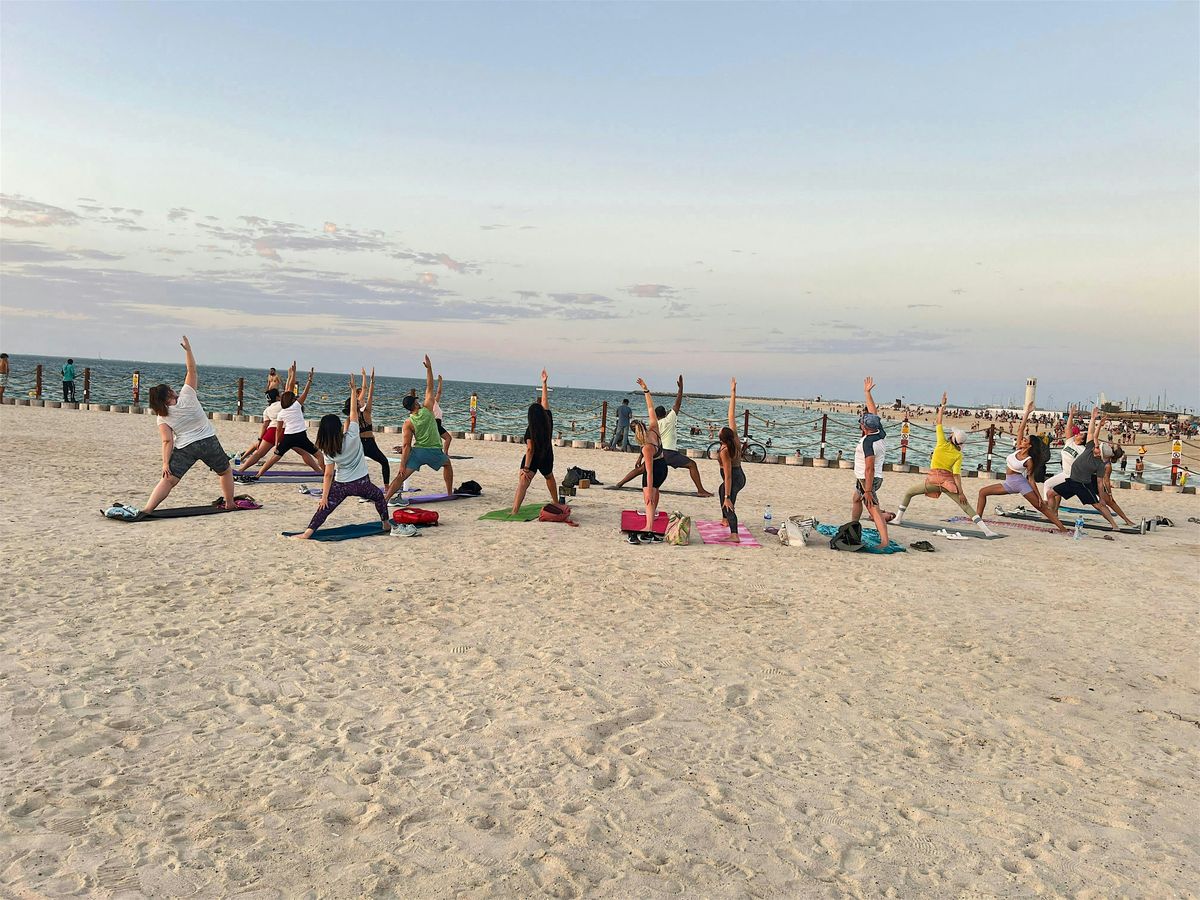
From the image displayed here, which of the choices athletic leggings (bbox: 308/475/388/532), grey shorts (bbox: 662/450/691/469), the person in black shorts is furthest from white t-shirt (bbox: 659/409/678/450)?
athletic leggings (bbox: 308/475/388/532)

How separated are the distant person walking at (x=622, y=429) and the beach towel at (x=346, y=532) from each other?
12.0m

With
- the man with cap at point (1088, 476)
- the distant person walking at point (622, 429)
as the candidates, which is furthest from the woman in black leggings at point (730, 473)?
the distant person walking at point (622, 429)

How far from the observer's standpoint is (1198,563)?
9945mm

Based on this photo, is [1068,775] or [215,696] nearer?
[1068,775]

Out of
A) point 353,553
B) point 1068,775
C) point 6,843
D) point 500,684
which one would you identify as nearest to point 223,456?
point 353,553

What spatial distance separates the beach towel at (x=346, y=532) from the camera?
8797 mm

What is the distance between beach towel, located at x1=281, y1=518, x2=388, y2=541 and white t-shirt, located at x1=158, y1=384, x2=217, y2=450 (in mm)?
1851

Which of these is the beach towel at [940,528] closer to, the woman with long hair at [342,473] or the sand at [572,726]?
the sand at [572,726]

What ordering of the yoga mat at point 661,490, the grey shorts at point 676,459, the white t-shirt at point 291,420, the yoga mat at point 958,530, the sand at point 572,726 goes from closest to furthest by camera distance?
the sand at point 572,726, the yoga mat at point 958,530, the white t-shirt at point 291,420, the grey shorts at point 676,459, the yoga mat at point 661,490

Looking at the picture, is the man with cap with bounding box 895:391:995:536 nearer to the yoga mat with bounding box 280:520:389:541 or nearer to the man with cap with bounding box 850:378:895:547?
the man with cap with bounding box 850:378:895:547

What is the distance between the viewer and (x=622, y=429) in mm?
22047

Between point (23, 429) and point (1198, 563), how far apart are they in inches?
1001

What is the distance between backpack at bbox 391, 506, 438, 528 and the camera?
951 centimetres

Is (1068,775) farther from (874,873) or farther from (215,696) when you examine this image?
(215,696)
